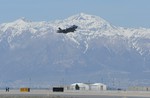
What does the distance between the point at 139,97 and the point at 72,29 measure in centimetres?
1730

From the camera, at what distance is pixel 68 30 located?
148125 mm

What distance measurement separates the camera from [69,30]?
148 m

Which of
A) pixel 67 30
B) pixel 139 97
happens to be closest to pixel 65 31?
pixel 67 30

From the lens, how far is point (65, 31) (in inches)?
5846

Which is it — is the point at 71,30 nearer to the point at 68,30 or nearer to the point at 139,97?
the point at 68,30

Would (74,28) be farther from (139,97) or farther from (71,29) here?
(139,97)

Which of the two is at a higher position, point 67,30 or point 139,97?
point 67,30

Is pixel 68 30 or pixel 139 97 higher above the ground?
pixel 68 30

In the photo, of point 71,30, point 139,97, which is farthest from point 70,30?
point 139,97

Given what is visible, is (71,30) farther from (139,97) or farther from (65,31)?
(139,97)

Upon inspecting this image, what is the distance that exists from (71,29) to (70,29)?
0.71 feet

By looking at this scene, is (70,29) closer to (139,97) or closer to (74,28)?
(74,28)

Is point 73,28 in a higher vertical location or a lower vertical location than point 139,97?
higher

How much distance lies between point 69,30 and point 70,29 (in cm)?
56
